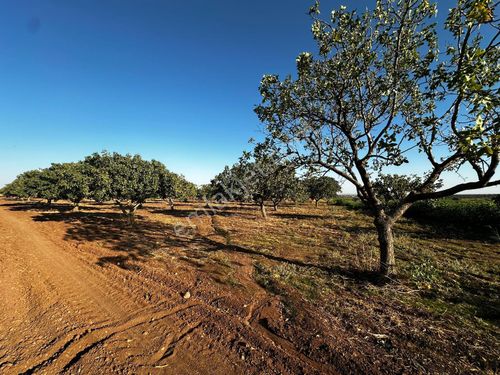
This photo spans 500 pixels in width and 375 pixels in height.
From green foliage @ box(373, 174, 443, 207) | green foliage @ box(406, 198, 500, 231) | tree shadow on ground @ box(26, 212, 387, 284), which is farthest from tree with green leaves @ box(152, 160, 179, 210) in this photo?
green foliage @ box(406, 198, 500, 231)

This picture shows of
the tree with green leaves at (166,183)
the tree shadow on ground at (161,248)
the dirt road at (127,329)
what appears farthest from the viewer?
the tree with green leaves at (166,183)

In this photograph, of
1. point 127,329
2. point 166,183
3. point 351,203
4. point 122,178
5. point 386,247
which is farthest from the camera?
point 351,203

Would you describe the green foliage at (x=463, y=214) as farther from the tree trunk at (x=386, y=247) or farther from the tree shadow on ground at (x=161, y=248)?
the tree shadow on ground at (x=161, y=248)

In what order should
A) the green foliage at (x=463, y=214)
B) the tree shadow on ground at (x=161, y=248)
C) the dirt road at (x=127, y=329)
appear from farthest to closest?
the green foliage at (x=463, y=214)
the tree shadow on ground at (x=161, y=248)
the dirt road at (x=127, y=329)

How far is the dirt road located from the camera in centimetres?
498

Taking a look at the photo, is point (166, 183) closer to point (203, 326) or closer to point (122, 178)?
point (122, 178)

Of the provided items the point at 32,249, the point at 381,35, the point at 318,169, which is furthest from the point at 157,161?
the point at 381,35

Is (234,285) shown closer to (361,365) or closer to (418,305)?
(361,365)

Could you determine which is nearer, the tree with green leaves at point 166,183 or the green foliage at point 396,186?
the green foliage at point 396,186

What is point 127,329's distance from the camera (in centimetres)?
612

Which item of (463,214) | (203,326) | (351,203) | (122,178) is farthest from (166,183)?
(351,203)

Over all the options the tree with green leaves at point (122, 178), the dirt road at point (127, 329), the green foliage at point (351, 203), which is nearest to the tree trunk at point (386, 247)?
the dirt road at point (127, 329)

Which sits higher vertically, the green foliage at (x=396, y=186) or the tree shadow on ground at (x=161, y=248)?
the green foliage at (x=396, y=186)

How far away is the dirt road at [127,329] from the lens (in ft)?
16.3
